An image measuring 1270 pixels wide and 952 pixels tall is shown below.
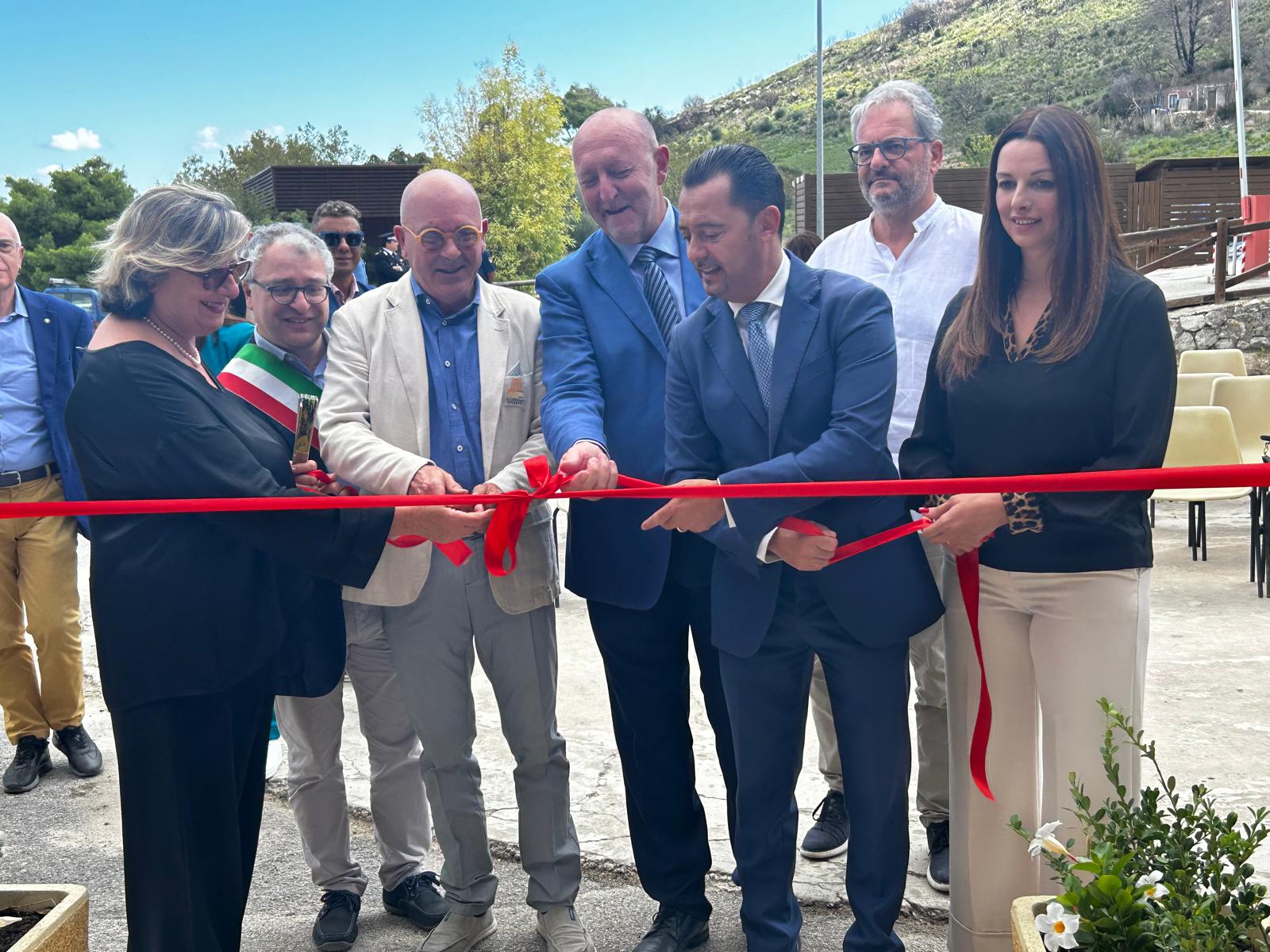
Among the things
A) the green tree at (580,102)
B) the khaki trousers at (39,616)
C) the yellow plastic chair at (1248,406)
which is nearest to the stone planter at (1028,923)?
the khaki trousers at (39,616)

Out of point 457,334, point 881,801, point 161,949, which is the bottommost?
point 161,949

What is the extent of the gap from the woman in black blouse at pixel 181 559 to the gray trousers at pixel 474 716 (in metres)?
0.39

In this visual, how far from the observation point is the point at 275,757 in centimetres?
483

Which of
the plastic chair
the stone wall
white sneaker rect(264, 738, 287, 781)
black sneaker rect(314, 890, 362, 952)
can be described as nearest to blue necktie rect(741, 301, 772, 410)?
black sneaker rect(314, 890, 362, 952)

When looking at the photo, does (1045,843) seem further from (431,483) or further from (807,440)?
(431,483)

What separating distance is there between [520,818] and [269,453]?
1250 millimetres

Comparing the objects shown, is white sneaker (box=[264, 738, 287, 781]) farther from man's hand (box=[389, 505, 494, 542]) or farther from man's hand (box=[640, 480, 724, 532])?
man's hand (box=[640, 480, 724, 532])

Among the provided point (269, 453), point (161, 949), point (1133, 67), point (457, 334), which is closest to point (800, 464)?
point (457, 334)

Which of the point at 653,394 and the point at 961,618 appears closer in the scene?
the point at 961,618

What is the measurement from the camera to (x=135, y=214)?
263cm

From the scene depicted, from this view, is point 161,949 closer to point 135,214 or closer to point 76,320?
point 135,214

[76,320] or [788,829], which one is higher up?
[76,320]

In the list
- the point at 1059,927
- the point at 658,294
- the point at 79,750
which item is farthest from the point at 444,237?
the point at 79,750

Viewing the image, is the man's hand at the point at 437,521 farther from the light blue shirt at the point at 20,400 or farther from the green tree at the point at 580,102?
the green tree at the point at 580,102
